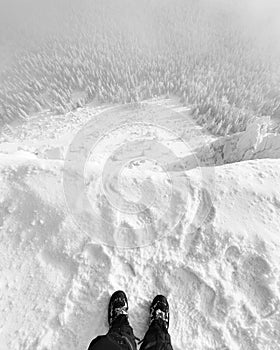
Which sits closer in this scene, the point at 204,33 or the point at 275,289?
the point at 275,289

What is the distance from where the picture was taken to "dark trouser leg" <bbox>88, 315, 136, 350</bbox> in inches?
148

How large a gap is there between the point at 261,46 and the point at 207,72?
1526 centimetres

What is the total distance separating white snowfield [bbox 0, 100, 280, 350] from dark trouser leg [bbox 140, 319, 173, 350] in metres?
0.32

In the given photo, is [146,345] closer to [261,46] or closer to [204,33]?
[204,33]

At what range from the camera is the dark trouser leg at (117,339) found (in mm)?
3756

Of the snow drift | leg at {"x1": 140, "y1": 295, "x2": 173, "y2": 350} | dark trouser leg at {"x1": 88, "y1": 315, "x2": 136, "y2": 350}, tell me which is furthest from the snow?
dark trouser leg at {"x1": 88, "y1": 315, "x2": 136, "y2": 350}

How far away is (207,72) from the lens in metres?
26.7

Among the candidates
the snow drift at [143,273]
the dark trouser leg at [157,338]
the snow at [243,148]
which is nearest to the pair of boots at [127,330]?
the dark trouser leg at [157,338]

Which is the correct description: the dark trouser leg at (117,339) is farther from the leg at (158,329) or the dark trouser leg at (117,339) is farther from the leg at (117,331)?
the leg at (158,329)

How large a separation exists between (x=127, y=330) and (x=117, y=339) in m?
0.25

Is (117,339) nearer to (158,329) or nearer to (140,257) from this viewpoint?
(158,329)

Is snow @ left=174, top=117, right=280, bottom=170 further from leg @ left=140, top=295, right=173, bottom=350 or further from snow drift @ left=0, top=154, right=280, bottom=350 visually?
leg @ left=140, top=295, right=173, bottom=350

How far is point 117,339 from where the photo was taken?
3842 millimetres

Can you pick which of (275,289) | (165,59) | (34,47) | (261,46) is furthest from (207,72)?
(275,289)
